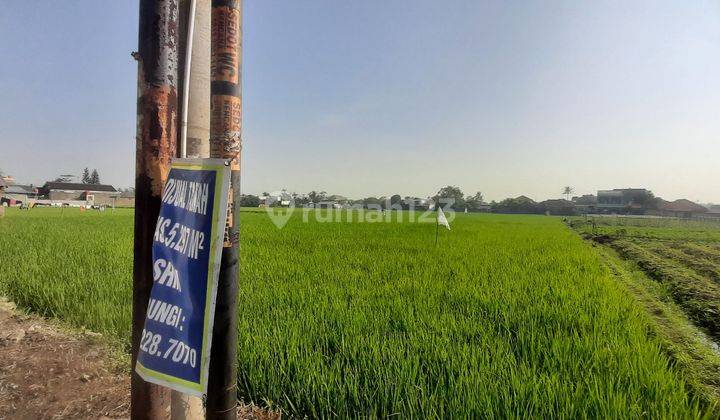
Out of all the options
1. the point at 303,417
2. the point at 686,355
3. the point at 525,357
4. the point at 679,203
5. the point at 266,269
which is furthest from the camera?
the point at 679,203

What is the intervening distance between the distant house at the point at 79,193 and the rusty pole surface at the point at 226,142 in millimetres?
59701

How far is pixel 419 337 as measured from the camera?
2676 millimetres

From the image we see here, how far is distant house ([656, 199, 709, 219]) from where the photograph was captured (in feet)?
181

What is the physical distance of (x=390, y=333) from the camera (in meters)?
2.72

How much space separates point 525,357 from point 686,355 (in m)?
1.83

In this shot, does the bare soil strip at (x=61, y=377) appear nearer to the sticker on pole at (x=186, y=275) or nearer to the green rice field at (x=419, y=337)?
the green rice field at (x=419, y=337)

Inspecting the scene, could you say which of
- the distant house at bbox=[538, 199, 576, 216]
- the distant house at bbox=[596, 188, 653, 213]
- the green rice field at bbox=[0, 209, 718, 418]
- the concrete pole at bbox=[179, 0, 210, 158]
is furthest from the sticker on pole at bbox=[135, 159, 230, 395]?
the distant house at bbox=[596, 188, 653, 213]

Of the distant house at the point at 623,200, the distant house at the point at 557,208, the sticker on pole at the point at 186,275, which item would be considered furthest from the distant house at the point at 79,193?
the distant house at the point at 623,200

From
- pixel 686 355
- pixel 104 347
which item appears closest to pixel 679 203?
pixel 686 355

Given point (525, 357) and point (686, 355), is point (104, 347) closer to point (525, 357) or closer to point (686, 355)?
point (525, 357)

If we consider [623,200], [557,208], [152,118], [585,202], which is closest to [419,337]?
[152,118]

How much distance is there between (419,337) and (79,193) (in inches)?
2576

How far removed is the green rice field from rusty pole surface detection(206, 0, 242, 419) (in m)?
0.82

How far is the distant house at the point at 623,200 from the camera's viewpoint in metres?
61.5
